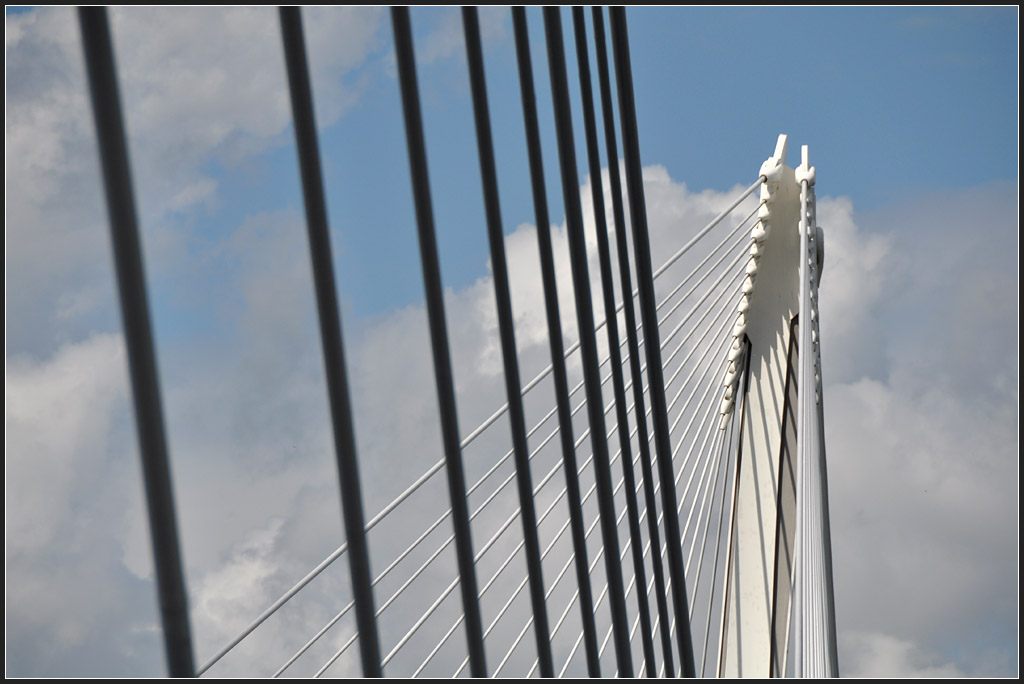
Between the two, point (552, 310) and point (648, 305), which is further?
point (648, 305)

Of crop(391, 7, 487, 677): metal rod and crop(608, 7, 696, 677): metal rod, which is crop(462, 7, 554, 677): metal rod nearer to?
crop(391, 7, 487, 677): metal rod

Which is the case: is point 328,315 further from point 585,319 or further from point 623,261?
point 623,261

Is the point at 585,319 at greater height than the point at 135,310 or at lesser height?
lesser

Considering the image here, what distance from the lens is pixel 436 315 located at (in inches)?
39.9

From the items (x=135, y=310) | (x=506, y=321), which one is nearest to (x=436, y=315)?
(x=506, y=321)

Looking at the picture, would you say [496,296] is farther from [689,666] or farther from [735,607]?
[735,607]

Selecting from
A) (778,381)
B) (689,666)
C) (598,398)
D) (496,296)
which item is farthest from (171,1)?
(778,381)

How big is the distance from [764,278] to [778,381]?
2.06ft

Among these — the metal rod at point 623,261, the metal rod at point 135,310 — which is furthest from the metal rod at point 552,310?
the metal rod at point 135,310

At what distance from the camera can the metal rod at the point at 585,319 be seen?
122 centimetres

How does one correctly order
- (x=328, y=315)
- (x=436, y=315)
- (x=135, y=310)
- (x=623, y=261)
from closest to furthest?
(x=135, y=310), (x=328, y=315), (x=436, y=315), (x=623, y=261)

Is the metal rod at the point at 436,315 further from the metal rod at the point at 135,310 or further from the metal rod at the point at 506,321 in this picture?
the metal rod at the point at 135,310

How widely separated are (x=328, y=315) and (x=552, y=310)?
464 millimetres

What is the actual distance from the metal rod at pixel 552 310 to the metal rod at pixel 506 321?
0.09 m
